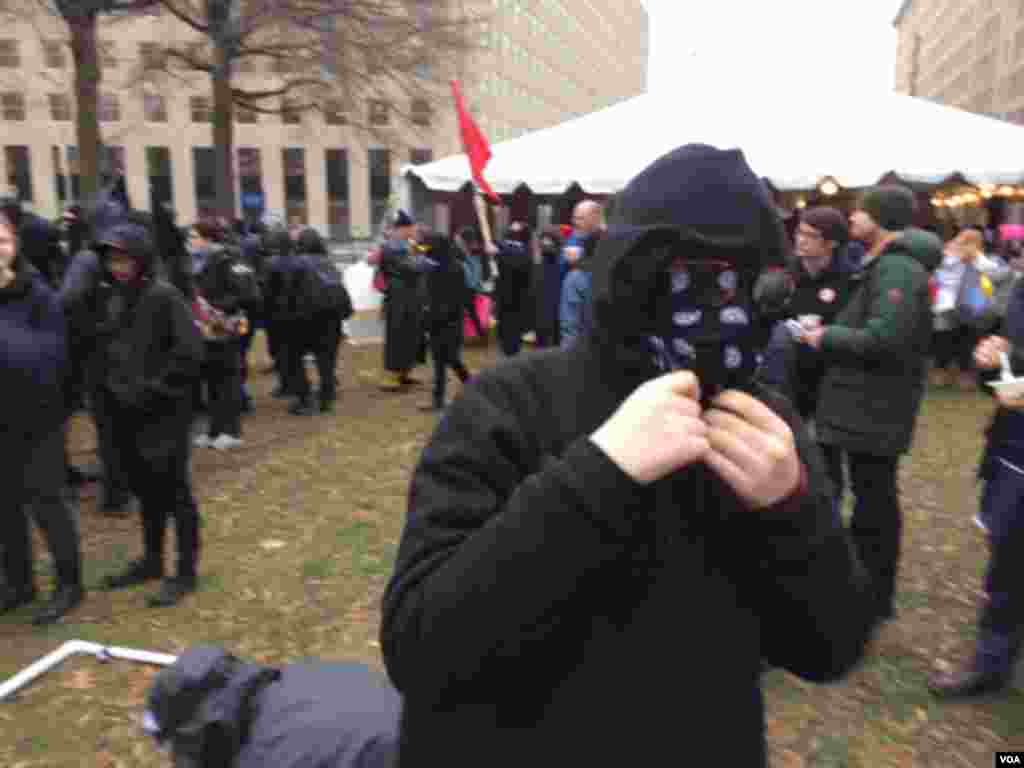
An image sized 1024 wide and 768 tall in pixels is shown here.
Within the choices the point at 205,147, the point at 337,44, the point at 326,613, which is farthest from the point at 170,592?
the point at 205,147

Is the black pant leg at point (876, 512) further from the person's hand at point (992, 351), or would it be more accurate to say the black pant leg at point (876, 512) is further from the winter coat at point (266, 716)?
the winter coat at point (266, 716)

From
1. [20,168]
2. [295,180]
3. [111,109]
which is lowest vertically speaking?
[295,180]

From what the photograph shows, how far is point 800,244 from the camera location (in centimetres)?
432

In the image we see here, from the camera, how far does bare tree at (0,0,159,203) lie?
43.3ft

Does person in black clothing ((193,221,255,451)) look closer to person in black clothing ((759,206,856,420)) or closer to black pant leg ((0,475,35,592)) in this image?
black pant leg ((0,475,35,592))

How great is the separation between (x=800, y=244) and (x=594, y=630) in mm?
3663

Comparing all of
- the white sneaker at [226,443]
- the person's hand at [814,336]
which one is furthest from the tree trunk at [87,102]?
the person's hand at [814,336]

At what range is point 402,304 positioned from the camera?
9.47m

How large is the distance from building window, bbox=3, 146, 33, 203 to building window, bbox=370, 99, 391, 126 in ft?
136

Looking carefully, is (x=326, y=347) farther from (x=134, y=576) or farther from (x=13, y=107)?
(x=13, y=107)

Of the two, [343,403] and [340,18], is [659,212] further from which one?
[340,18]

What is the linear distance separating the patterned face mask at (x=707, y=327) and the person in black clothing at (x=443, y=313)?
7.57m

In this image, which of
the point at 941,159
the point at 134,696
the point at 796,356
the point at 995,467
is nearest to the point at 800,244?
the point at 796,356

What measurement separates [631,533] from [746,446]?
179 mm
